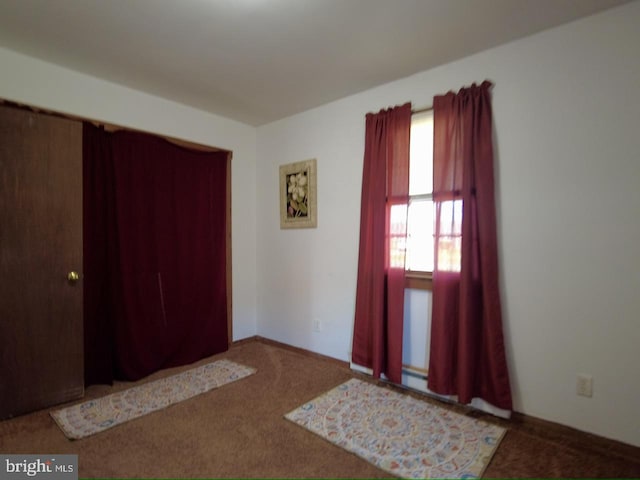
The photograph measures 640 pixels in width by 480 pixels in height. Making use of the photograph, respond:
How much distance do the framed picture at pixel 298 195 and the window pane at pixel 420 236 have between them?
38.2 inches

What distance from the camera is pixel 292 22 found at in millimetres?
1923

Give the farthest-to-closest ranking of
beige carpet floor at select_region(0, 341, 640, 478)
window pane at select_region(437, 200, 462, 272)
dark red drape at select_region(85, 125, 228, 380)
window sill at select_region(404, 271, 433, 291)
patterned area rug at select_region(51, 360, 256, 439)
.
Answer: dark red drape at select_region(85, 125, 228, 380)
window sill at select_region(404, 271, 433, 291)
window pane at select_region(437, 200, 462, 272)
patterned area rug at select_region(51, 360, 256, 439)
beige carpet floor at select_region(0, 341, 640, 478)

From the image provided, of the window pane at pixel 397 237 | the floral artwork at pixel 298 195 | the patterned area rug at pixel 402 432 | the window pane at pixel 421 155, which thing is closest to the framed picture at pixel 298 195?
the floral artwork at pixel 298 195

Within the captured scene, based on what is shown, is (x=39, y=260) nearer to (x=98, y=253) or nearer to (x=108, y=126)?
(x=98, y=253)

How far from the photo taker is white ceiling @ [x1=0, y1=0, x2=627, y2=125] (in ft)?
5.89

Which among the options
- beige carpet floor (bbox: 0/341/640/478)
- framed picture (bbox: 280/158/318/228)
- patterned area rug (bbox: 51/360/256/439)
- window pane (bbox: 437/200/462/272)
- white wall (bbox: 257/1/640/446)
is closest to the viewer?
beige carpet floor (bbox: 0/341/640/478)

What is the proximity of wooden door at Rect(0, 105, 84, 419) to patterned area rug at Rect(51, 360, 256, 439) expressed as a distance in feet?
0.75

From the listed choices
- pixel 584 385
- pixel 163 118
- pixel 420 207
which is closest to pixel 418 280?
pixel 420 207

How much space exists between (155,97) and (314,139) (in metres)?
1.42

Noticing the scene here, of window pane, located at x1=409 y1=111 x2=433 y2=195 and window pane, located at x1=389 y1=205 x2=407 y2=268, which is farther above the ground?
window pane, located at x1=409 y1=111 x2=433 y2=195

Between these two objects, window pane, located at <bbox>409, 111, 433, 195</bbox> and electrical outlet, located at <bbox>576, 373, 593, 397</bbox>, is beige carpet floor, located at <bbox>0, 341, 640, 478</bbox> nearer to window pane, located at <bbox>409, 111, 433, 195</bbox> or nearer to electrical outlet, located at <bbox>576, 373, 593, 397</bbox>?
electrical outlet, located at <bbox>576, 373, 593, 397</bbox>

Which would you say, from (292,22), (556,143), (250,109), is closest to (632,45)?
(556,143)

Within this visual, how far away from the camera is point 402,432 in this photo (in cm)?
195

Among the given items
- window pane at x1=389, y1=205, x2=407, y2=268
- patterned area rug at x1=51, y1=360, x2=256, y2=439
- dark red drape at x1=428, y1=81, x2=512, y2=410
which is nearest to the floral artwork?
window pane at x1=389, y1=205, x2=407, y2=268
